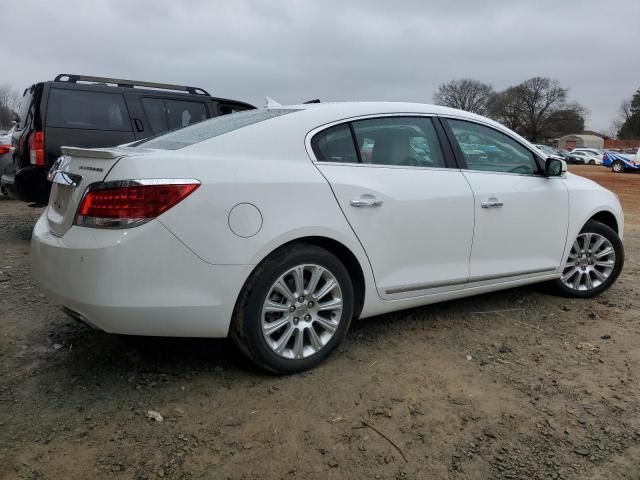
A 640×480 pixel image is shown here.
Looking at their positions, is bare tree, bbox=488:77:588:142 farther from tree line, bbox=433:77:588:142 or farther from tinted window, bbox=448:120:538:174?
tinted window, bbox=448:120:538:174

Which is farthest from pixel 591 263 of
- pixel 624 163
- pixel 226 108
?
pixel 624 163

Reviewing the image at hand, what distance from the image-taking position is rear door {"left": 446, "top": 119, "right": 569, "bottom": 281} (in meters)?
3.87

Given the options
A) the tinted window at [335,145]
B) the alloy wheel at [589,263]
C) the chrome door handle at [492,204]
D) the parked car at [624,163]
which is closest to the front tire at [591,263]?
the alloy wheel at [589,263]

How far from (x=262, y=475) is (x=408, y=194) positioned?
1.86 metres

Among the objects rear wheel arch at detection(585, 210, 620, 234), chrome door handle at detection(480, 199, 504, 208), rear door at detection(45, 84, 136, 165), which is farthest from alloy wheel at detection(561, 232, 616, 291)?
rear door at detection(45, 84, 136, 165)

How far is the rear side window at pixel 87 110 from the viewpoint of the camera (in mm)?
6203

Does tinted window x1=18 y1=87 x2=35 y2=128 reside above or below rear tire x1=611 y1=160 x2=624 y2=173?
above

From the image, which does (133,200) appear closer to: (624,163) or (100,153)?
(100,153)

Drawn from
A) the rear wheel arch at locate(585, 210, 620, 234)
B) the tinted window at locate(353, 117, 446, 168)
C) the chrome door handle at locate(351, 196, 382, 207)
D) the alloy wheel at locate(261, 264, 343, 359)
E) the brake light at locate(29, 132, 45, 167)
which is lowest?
the alloy wheel at locate(261, 264, 343, 359)

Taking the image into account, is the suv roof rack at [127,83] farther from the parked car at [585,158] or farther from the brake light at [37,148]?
the parked car at [585,158]

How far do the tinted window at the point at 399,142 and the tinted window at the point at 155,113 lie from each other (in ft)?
13.5

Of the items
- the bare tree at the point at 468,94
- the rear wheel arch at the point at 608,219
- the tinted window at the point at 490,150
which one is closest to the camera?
the tinted window at the point at 490,150

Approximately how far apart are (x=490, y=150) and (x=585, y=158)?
54030 mm

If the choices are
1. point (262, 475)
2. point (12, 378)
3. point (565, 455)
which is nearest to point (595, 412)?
point (565, 455)
